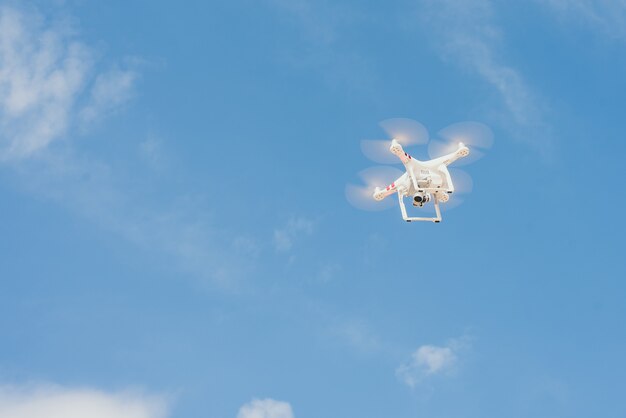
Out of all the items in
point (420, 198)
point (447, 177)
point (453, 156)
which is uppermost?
point (453, 156)

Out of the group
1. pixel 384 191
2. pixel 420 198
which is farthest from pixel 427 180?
pixel 384 191

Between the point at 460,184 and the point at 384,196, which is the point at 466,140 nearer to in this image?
the point at 460,184

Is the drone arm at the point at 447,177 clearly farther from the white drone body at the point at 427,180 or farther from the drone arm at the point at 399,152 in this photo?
the drone arm at the point at 399,152

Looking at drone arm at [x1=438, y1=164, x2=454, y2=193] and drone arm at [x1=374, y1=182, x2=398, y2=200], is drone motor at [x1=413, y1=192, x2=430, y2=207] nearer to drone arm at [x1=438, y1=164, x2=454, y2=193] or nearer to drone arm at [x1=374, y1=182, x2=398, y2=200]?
drone arm at [x1=438, y1=164, x2=454, y2=193]

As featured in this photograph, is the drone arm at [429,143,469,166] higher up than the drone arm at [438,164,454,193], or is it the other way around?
the drone arm at [429,143,469,166]

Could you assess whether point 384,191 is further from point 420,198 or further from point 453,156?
point 453,156

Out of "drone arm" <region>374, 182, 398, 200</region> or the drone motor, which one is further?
"drone arm" <region>374, 182, 398, 200</region>

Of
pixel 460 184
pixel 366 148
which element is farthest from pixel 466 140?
pixel 366 148

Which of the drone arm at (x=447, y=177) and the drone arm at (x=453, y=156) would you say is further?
the drone arm at (x=453, y=156)

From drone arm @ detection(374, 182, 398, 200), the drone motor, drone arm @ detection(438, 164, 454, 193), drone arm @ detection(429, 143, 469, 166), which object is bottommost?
the drone motor
